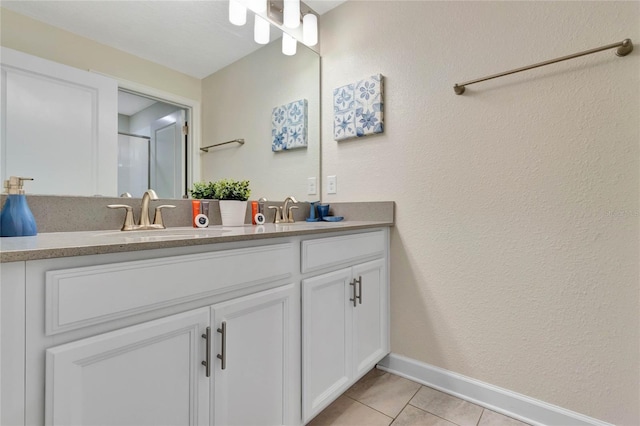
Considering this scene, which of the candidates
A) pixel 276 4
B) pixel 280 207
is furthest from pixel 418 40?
pixel 280 207

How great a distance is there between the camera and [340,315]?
1362 mm

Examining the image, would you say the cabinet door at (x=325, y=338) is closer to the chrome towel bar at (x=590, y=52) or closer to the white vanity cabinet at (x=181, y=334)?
the white vanity cabinet at (x=181, y=334)

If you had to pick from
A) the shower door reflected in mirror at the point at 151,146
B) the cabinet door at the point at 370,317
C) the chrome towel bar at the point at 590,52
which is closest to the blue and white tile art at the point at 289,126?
the shower door reflected in mirror at the point at 151,146

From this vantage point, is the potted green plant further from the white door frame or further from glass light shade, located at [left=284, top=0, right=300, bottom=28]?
glass light shade, located at [left=284, top=0, right=300, bottom=28]

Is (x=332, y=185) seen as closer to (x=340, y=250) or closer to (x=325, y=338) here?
(x=340, y=250)

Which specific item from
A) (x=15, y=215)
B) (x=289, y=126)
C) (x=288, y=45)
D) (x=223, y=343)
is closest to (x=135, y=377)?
(x=223, y=343)

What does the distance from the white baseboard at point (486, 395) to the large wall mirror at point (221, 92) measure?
1.12 m

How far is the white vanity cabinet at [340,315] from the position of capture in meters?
1.21

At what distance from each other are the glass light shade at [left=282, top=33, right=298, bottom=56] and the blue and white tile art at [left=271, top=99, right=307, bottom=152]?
0.96 feet

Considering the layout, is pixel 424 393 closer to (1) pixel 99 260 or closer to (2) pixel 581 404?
(2) pixel 581 404

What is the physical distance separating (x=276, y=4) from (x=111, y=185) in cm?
140

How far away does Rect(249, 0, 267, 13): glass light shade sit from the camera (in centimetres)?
168

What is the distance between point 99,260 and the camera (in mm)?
682

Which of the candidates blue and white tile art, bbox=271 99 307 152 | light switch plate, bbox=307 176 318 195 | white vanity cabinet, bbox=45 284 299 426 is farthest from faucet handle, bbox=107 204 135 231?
light switch plate, bbox=307 176 318 195
